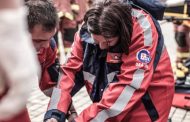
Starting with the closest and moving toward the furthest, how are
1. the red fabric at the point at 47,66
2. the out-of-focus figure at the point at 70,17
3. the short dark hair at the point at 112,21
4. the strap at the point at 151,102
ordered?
the short dark hair at the point at 112,21, the strap at the point at 151,102, the red fabric at the point at 47,66, the out-of-focus figure at the point at 70,17

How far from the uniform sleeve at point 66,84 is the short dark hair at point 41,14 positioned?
0.29 metres

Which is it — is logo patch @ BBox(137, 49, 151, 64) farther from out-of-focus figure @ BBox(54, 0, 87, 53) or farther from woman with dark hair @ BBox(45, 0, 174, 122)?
out-of-focus figure @ BBox(54, 0, 87, 53)

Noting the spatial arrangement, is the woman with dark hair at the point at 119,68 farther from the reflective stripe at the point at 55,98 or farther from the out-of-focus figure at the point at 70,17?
the out-of-focus figure at the point at 70,17

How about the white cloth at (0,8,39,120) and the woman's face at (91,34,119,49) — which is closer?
the white cloth at (0,8,39,120)

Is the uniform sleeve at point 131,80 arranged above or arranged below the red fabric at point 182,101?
above

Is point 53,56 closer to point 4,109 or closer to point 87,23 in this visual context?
point 87,23

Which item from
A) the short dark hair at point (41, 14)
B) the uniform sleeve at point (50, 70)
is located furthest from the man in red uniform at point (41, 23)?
the uniform sleeve at point (50, 70)

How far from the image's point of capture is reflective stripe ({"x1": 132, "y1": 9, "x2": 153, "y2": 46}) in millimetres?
2420

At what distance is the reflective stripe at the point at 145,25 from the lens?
2.42 metres

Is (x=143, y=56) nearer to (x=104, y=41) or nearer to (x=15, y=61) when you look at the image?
(x=104, y=41)

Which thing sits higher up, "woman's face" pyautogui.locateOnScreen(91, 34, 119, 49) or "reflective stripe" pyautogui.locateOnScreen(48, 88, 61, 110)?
"woman's face" pyautogui.locateOnScreen(91, 34, 119, 49)

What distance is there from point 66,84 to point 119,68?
0.35 metres

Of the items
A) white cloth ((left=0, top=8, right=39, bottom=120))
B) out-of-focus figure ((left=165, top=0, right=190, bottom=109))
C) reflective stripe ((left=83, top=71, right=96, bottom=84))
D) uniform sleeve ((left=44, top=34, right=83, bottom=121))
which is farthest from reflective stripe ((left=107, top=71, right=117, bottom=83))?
out-of-focus figure ((left=165, top=0, right=190, bottom=109))

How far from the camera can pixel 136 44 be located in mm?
2414
